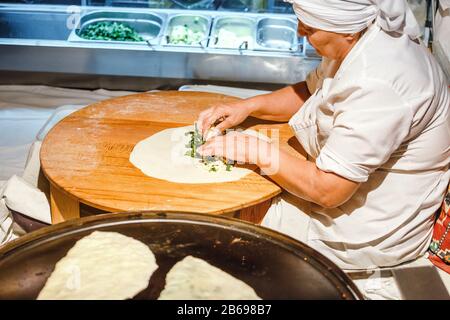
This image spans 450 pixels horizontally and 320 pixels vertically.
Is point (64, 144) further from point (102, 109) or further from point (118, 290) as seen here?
point (118, 290)

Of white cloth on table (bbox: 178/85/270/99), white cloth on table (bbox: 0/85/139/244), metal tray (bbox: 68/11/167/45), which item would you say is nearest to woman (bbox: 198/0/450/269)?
white cloth on table (bbox: 0/85/139/244)

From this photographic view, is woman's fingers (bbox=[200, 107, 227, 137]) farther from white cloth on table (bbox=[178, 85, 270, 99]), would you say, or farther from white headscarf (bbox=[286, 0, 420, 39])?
white cloth on table (bbox=[178, 85, 270, 99])

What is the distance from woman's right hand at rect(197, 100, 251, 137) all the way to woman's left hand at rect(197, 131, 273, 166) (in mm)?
249

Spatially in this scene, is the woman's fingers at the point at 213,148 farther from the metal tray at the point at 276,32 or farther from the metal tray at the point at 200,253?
the metal tray at the point at 276,32

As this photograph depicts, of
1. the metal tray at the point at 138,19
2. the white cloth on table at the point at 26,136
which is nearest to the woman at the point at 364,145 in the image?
the white cloth on table at the point at 26,136

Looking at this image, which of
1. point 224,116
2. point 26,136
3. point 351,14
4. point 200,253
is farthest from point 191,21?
point 200,253

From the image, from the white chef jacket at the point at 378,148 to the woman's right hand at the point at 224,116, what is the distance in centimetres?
30

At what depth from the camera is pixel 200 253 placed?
5.08 feet

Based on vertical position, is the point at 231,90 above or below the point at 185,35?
below

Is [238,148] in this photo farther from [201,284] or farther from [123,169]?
[201,284]

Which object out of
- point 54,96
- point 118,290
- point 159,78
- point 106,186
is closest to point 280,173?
point 106,186

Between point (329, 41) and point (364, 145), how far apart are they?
0.40m

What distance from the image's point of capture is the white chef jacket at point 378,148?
1.87 meters

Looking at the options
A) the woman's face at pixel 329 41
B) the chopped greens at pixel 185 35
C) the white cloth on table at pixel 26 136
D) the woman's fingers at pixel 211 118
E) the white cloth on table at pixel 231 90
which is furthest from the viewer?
the chopped greens at pixel 185 35
